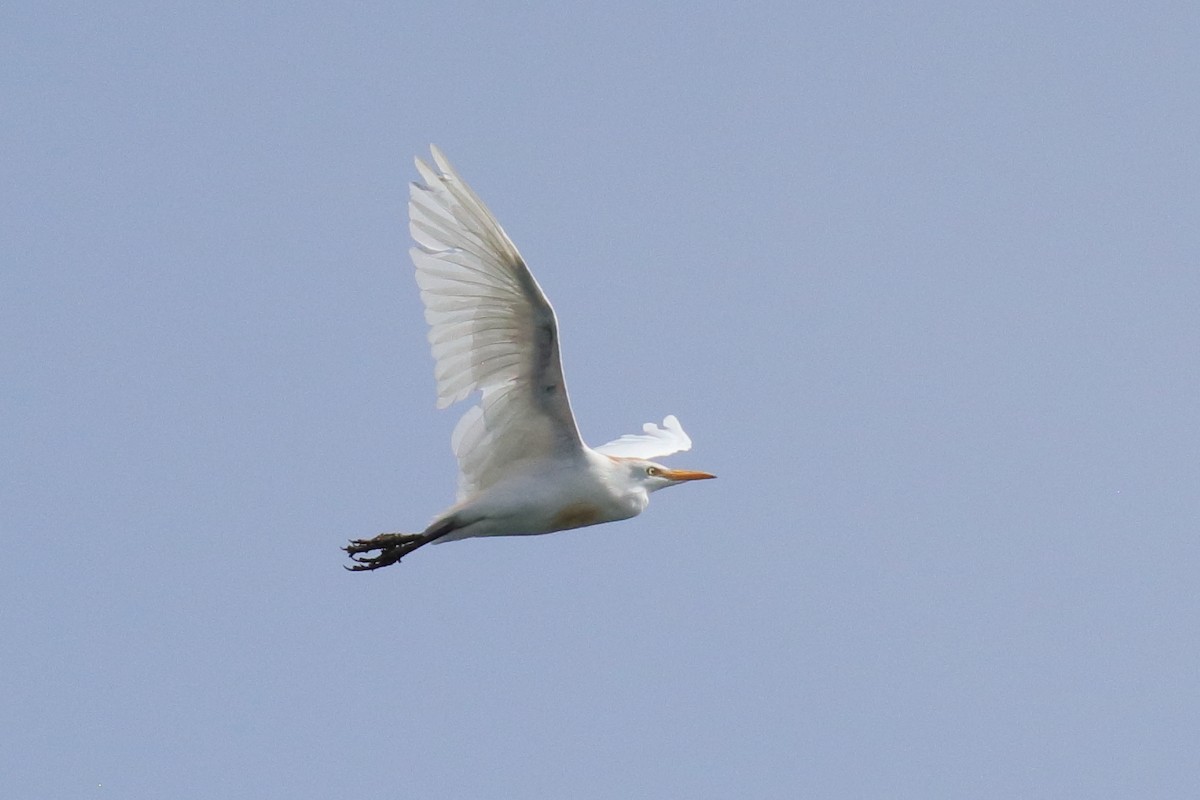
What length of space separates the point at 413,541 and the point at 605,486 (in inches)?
73.1

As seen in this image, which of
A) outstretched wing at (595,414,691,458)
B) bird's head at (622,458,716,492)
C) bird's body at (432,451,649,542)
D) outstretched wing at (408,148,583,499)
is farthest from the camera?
outstretched wing at (595,414,691,458)

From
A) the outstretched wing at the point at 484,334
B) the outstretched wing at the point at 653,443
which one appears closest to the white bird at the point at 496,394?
the outstretched wing at the point at 484,334

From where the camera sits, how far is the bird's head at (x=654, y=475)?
1512 cm

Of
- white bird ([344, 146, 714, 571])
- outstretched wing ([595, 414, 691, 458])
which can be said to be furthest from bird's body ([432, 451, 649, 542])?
outstretched wing ([595, 414, 691, 458])

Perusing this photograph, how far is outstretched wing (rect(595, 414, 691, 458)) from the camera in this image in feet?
56.6

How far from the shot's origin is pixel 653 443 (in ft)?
58.2

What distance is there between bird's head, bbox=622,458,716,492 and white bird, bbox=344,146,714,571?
1cm

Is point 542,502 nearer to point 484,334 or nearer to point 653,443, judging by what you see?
point 484,334

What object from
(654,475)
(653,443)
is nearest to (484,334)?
(654,475)

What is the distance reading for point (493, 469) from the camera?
14.5 meters

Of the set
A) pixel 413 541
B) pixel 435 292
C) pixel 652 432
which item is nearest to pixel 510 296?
pixel 435 292

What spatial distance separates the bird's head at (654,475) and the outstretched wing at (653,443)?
53.3 inches

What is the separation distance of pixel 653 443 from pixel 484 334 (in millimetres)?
4761

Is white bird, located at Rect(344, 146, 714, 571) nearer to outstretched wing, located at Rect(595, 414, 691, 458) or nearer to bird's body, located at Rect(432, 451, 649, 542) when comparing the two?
bird's body, located at Rect(432, 451, 649, 542)
